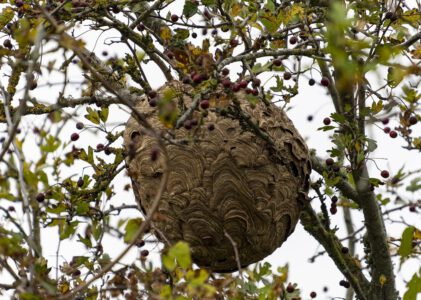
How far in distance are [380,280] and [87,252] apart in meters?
1.76

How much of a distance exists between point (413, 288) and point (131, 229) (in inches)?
37.6

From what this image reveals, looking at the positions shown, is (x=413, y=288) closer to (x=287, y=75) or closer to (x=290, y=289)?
(x=287, y=75)

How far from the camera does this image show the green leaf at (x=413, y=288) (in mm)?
3013

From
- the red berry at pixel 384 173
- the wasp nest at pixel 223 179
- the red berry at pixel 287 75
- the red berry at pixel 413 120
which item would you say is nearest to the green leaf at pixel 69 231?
the wasp nest at pixel 223 179

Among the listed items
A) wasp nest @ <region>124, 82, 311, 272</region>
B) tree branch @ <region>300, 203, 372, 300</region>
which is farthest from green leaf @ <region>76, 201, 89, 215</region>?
tree branch @ <region>300, 203, 372, 300</region>

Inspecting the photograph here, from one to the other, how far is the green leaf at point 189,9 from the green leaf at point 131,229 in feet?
5.71

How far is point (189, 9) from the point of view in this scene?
441cm

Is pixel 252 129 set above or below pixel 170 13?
below

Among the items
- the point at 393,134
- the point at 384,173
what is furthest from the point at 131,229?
→ the point at 384,173

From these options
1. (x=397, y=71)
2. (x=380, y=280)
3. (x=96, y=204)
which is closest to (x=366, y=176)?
(x=380, y=280)

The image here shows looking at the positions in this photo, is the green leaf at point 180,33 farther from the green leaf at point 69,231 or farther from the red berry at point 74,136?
the green leaf at point 69,231

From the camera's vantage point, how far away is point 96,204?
459cm

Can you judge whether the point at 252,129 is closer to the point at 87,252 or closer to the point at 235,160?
the point at 235,160

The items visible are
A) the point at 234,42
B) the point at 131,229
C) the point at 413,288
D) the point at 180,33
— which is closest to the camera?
the point at 131,229
